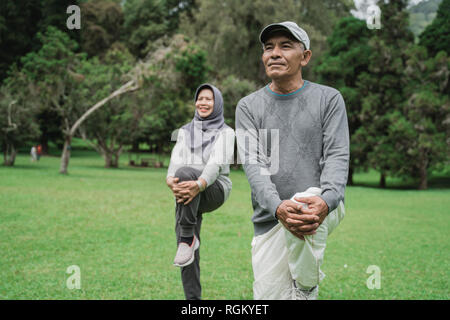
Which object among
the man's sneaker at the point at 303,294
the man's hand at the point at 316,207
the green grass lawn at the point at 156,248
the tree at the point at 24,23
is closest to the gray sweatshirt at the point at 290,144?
the man's hand at the point at 316,207

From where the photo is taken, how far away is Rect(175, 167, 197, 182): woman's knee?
351 cm

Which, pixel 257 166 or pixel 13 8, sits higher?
pixel 13 8

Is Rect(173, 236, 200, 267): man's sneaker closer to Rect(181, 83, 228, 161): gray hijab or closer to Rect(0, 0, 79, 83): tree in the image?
Rect(181, 83, 228, 161): gray hijab

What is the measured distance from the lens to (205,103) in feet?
12.8

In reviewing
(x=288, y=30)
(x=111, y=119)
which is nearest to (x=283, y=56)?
(x=288, y=30)

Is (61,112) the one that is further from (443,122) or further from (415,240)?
(443,122)

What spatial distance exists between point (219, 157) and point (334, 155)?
138 centimetres

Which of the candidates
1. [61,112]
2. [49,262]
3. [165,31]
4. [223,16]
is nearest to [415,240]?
[49,262]

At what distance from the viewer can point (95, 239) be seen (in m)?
8.37

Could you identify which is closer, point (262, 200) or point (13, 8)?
point (262, 200)

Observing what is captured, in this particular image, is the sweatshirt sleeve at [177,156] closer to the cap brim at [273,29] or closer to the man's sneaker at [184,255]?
the man's sneaker at [184,255]

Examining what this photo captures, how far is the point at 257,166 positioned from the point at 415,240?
8.62m

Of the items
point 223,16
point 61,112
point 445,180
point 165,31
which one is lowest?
point 445,180

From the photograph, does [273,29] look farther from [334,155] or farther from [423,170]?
[423,170]
